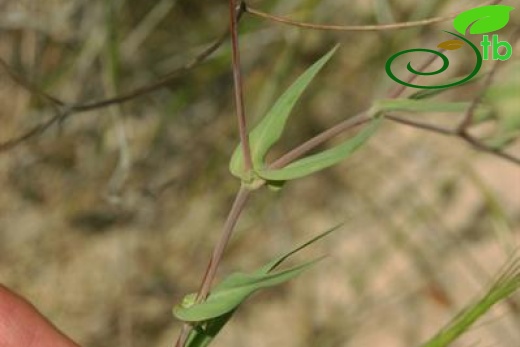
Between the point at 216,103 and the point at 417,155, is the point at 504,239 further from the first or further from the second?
the point at 216,103

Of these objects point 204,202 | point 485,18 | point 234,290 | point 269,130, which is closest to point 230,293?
point 234,290

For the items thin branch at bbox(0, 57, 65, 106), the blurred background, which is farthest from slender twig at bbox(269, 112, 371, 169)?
the blurred background

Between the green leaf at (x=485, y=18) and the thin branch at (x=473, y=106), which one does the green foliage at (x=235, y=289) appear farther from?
the green leaf at (x=485, y=18)

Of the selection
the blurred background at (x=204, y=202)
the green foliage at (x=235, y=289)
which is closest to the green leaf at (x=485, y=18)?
the green foliage at (x=235, y=289)

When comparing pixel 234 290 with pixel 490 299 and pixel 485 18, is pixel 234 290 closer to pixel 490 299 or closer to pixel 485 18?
pixel 490 299

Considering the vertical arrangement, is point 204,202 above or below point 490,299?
above
